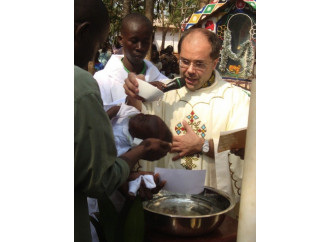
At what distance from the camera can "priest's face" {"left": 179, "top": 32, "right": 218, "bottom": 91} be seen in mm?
1717

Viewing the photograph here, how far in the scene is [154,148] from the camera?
1544 mm

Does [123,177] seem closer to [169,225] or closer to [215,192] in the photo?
[169,225]

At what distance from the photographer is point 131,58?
1619 mm

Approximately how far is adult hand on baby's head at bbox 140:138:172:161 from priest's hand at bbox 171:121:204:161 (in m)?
0.06

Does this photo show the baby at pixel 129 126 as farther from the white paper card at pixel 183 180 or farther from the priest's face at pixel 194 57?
the priest's face at pixel 194 57

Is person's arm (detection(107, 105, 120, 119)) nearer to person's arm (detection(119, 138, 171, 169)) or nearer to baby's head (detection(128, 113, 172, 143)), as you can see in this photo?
baby's head (detection(128, 113, 172, 143))

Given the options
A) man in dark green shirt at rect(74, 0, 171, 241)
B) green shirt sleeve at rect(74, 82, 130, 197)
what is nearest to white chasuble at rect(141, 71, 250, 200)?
man in dark green shirt at rect(74, 0, 171, 241)

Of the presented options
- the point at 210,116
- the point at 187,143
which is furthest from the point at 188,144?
the point at 210,116

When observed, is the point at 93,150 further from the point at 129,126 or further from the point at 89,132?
the point at 129,126

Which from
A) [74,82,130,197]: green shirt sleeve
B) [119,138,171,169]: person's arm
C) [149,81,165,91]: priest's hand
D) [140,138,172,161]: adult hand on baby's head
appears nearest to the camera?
[74,82,130,197]: green shirt sleeve
